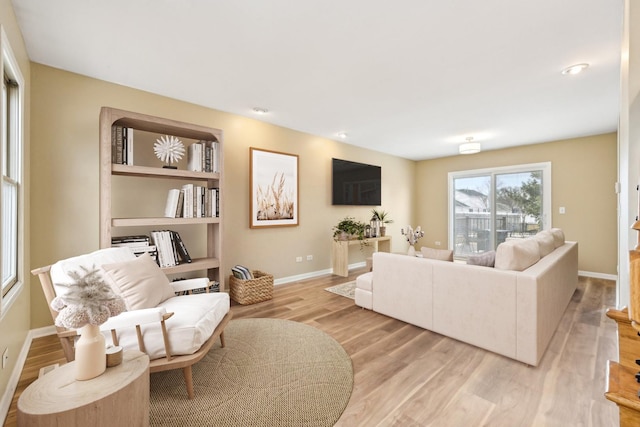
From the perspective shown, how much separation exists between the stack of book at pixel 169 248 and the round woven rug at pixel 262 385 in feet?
3.26

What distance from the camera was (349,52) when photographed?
2336 mm

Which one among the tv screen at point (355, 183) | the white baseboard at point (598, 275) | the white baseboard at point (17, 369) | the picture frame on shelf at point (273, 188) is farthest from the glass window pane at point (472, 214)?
the white baseboard at point (17, 369)

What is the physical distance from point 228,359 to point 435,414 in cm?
143

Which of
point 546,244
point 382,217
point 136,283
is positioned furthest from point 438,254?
point 382,217

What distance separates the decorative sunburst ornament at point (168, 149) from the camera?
9.47ft

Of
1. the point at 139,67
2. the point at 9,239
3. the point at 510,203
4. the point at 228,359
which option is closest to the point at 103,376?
the point at 228,359

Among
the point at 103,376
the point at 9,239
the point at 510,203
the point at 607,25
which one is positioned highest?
the point at 607,25

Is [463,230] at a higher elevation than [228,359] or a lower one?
higher

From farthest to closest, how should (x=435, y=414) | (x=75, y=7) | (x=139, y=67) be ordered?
(x=139, y=67) → (x=75, y=7) → (x=435, y=414)

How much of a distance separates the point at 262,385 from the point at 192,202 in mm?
1999

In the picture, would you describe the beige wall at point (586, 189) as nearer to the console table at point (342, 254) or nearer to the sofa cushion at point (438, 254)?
the console table at point (342, 254)

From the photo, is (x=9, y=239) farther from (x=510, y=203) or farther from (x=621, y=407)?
(x=510, y=203)

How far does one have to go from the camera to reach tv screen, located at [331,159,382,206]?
202 inches

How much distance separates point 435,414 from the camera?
5.22 feet
